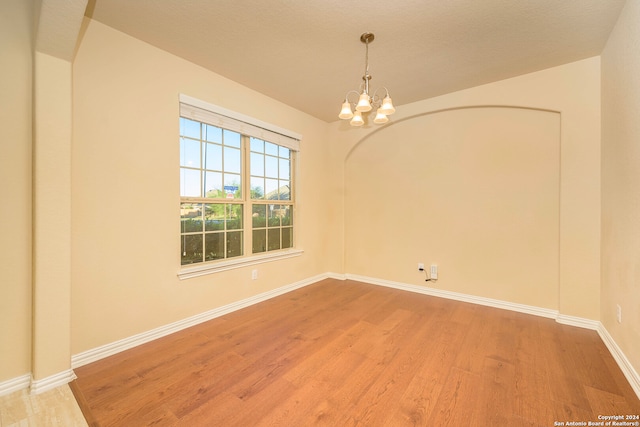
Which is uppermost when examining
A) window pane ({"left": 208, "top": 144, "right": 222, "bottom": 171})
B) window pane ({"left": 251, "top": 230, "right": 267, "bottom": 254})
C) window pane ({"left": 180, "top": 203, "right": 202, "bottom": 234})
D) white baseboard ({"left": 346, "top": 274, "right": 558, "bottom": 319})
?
window pane ({"left": 208, "top": 144, "right": 222, "bottom": 171})

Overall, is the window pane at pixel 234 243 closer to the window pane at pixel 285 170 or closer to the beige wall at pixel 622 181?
the window pane at pixel 285 170

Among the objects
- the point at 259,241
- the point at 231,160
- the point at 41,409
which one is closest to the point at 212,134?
the point at 231,160

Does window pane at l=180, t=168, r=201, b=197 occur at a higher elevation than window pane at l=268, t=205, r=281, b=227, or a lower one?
higher

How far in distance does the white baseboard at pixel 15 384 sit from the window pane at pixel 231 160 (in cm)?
233

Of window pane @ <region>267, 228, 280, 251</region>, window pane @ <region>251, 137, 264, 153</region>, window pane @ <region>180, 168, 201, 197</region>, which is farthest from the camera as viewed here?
window pane @ <region>267, 228, 280, 251</region>

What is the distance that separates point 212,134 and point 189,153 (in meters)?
0.37

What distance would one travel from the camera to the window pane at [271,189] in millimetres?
3738

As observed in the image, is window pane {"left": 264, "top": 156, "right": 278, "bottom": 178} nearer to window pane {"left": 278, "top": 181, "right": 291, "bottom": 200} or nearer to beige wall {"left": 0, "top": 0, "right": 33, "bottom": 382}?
window pane {"left": 278, "top": 181, "right": 291, "bottom": 200}

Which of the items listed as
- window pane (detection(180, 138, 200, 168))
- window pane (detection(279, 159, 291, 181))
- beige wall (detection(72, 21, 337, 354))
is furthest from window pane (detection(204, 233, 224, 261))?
window pane (detection(279, 159, 291, 181))

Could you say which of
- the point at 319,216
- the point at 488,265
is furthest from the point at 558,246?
the point at 319,216

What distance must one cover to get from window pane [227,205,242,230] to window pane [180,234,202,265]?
1.33ft

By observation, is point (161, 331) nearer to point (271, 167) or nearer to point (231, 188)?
point (231, 188)

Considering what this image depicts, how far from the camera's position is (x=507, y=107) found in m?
3.20

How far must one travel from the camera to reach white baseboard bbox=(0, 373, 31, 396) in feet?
5.71
